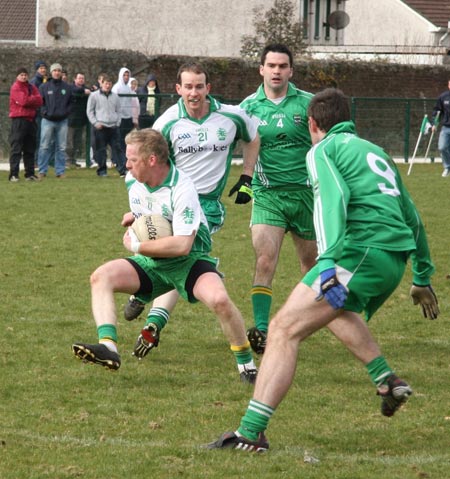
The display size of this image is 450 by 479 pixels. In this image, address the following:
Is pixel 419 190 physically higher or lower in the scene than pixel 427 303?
lower

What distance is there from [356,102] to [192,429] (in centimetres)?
2375

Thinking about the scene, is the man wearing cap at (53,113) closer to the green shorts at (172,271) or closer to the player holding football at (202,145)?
the player holding football at (202,145)

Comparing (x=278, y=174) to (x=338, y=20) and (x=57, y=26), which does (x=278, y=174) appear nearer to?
(x=57, y=26)

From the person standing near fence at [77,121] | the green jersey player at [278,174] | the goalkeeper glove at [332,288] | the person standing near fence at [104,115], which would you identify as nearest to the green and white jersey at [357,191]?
the goalkeeper glove at [332,288]

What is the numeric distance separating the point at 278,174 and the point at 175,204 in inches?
73.7

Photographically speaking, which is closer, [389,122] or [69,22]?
[389,122]

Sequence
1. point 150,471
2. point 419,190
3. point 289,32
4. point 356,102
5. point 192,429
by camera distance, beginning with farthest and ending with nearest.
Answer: point 289,32, point 356,102, point 419,190, point 192,429, point 150,471

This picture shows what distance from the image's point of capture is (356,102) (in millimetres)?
29469

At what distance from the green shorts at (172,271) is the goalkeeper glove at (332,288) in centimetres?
191

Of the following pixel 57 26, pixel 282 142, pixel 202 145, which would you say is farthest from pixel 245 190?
pixel 57 26

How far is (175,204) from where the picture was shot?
7309mm

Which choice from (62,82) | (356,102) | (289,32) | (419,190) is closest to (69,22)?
(289,32)

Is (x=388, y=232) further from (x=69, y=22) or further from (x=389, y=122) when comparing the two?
(x=69, y=22)

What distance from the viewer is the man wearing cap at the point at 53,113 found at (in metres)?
22.0
